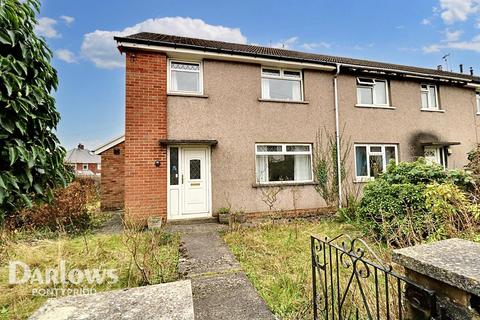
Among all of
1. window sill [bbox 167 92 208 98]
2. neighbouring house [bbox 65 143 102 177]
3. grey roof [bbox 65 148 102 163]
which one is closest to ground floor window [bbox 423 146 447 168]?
window sill [bbox 167 92 208 98]

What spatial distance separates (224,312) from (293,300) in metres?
0.93

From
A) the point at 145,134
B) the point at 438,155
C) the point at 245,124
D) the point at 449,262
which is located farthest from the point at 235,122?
the point at 438,155

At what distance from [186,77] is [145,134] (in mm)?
2431

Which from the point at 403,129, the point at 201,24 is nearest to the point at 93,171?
the point at 201,24

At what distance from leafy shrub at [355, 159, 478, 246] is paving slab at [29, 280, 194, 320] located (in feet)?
11.6

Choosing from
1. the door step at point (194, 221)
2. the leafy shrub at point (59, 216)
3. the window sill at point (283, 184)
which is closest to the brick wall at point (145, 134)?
the door step at point (194, 221)

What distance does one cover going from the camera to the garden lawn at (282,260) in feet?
10.2

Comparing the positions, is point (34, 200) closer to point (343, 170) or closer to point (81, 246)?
point (81, 246)

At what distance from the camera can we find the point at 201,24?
17047mm

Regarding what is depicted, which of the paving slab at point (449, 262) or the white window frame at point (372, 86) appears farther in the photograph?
the white window frame at point (372, 86)

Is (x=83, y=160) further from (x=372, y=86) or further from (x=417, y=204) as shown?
(x=417, y=204)

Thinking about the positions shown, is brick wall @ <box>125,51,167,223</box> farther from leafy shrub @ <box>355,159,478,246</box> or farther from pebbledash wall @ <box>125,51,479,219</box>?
leafy shrub @ <box>355,159,478,246</box>

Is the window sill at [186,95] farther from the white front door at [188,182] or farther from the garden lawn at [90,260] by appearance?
the garden lawn at [90,260]

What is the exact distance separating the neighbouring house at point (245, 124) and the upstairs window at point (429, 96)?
317 mm
